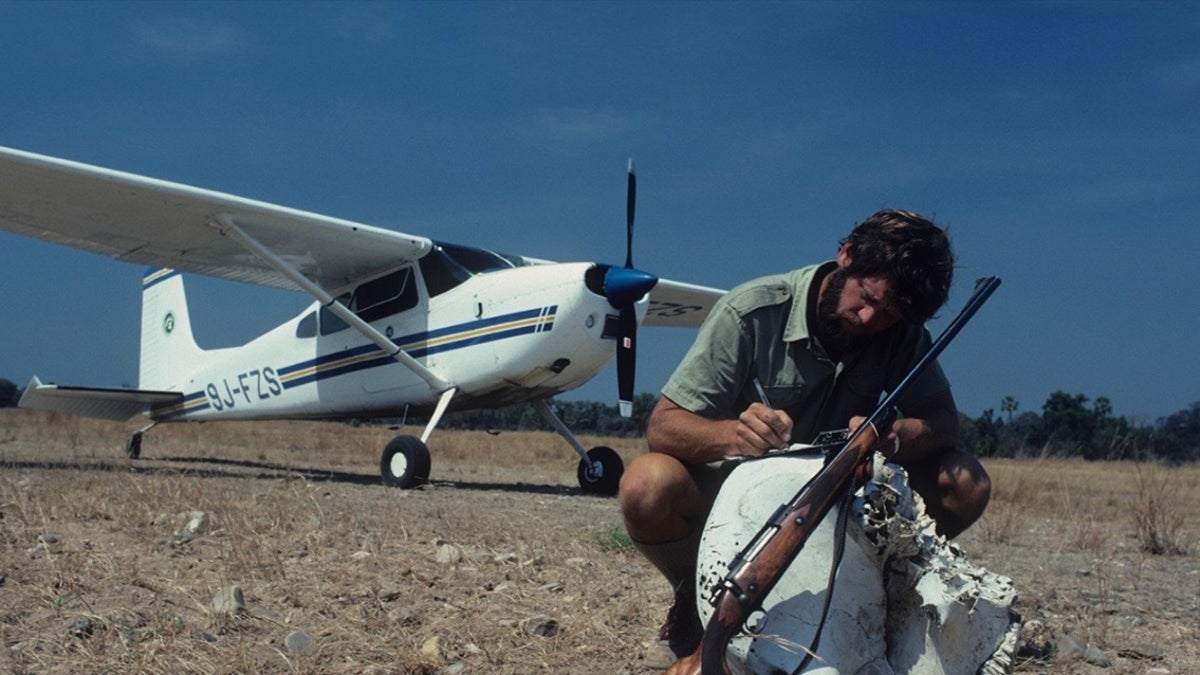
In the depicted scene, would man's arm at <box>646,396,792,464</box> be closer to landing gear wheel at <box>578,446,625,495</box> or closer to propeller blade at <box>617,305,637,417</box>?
propeller blade at <box>617,305,637,417</box>

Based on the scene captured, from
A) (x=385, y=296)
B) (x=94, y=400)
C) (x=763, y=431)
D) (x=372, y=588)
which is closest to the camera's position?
(x=763, y=431)

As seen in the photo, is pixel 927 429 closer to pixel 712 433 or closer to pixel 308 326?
pixel 712 433

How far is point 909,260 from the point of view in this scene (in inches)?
94.6

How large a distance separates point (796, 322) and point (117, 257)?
31.5 ft

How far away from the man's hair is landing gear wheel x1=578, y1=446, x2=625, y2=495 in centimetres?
713

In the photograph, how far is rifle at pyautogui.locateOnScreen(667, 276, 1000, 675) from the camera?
187 cm

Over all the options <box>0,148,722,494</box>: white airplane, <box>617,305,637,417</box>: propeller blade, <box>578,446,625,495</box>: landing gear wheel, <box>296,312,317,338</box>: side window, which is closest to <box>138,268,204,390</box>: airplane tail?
<box>0,148,722,494</box>: white airplane

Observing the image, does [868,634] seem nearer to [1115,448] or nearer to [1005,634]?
[1005,634]

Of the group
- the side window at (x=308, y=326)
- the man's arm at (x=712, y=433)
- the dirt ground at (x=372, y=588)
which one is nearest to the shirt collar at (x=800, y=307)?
the man's arm at (x=712, y=433)

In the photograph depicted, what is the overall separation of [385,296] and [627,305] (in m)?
2.86

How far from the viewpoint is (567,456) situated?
16594 mm

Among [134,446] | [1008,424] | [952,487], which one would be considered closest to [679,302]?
[134,446]

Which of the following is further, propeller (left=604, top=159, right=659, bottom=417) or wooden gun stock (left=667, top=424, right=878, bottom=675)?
propeller (left=604, top=159, right=659, bottom=417)

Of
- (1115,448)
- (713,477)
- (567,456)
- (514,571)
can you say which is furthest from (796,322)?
(567,456)
